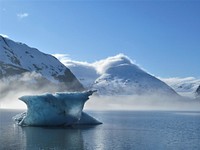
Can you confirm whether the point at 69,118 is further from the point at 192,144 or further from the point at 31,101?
the point at 192,144

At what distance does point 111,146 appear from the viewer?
5766cm

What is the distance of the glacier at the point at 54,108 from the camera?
81.6m

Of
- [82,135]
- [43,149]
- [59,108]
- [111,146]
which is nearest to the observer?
[43,149]

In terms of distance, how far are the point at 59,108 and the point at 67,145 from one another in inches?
939

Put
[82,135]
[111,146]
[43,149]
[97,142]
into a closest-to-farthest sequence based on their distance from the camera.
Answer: [43,149]
[111,146]
[97,142]
[82,135]

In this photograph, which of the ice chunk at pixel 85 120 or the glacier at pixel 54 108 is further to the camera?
the ice chunk at pixel 85 120

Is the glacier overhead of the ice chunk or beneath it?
overhead

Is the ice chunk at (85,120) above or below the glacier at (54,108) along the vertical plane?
below

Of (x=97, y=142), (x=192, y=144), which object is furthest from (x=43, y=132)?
(x=192, y=144)

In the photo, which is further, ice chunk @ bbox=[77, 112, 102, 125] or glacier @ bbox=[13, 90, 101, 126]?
ice chunk @ bbox=[77, 112, 102, 125]

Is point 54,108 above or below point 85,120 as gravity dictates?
above

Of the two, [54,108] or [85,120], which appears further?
[85,120]

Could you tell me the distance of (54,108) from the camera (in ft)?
267

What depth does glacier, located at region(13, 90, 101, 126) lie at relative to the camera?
8156 centimetres
